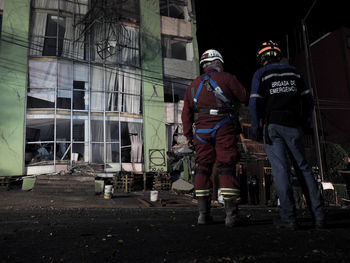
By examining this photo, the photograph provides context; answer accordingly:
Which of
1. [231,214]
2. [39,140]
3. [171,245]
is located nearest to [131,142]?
[39,140]

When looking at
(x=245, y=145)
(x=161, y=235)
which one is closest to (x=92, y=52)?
(x=245, y=145)

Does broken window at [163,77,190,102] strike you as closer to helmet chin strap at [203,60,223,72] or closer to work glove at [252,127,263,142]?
helmet chin strap at [203,60,223,72]

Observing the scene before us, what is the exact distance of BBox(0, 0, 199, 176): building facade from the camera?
1524 cm

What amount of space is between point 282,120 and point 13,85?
631 inches

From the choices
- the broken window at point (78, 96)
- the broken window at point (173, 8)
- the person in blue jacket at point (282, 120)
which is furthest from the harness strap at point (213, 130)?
the broken window at point (173, 8)

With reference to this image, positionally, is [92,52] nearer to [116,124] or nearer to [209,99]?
[116,124]

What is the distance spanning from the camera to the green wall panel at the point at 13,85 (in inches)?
577

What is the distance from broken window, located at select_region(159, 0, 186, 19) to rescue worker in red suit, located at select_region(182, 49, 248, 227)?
19078 millimetres

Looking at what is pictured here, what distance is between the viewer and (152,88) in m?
18.8

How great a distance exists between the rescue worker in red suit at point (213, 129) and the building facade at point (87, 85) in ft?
44.2

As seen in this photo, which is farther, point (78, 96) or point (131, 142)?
point (131, 142)

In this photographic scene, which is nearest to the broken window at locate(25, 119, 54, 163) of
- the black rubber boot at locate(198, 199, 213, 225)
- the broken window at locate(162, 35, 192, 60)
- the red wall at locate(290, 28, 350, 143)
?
the broken window at locate(162, 35, 192, 60)

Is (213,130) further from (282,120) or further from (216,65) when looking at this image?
(216,65)

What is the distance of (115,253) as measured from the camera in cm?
180
